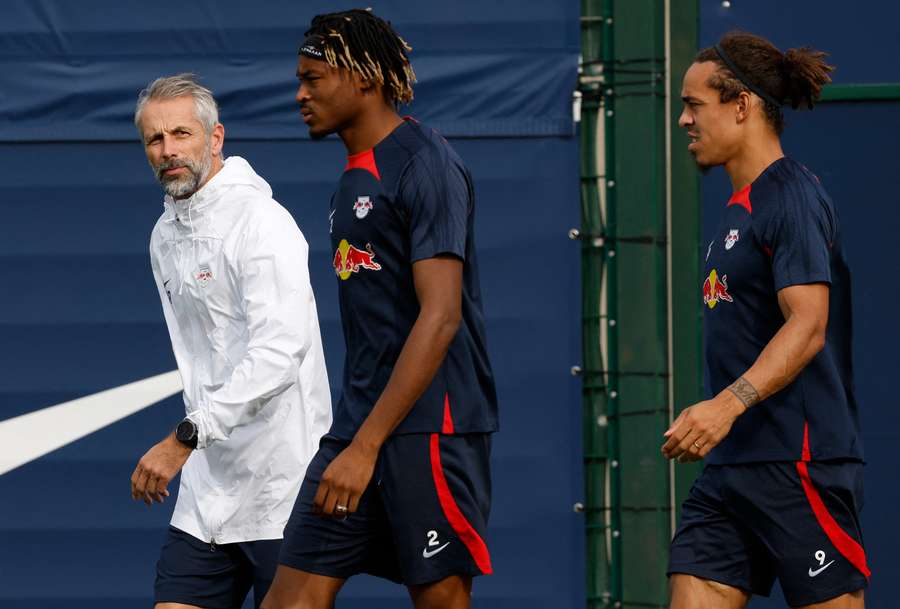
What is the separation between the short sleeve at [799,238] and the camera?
3.52 metres

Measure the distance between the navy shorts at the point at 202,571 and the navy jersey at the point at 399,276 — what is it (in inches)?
25.0

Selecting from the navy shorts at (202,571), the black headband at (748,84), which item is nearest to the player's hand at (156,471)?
the navy shorts at (202,571)

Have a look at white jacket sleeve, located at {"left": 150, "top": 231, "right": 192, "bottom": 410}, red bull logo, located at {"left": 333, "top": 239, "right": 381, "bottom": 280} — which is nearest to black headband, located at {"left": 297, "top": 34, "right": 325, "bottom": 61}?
red bull logo, located at {"left": 333, "top": 239, "right": 381, "bottom": 280}

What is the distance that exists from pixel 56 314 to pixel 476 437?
2405 millimetres

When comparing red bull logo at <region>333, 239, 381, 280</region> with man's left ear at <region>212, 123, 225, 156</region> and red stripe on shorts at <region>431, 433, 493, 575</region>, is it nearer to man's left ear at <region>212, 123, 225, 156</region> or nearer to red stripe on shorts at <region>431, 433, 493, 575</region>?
red stripe on shorts at <region>431, 433, 493, 575</region>

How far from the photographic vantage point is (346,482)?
3.28 meters

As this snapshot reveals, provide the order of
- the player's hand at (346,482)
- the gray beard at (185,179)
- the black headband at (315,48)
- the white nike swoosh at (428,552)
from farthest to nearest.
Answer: the gray beard at (185,179)
the black headband at (315,48)
the white nike swoosh at (428,552)
the player's hand at (346,482)

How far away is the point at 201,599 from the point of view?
4.00m

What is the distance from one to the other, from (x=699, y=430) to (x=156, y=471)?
4.01 ft

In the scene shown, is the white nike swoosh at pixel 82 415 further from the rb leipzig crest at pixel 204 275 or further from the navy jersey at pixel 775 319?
the navy jersey at pixel 775 319

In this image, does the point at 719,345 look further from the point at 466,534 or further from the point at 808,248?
the point at 466,534

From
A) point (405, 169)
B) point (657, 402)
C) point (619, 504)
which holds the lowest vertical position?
point (619, 504)

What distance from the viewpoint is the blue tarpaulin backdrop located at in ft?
17.3

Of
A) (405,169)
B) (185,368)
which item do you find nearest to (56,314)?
(185,368)
